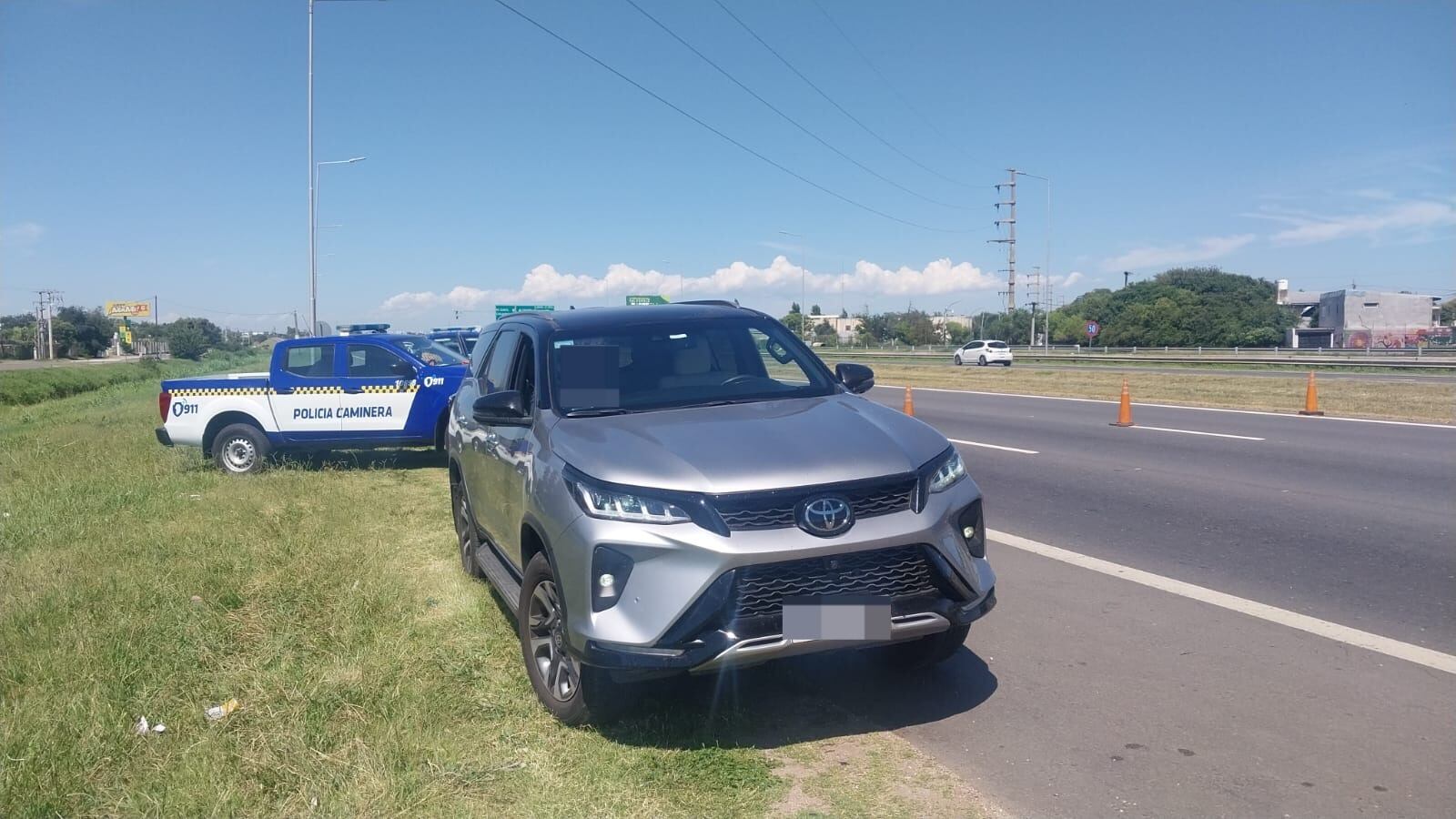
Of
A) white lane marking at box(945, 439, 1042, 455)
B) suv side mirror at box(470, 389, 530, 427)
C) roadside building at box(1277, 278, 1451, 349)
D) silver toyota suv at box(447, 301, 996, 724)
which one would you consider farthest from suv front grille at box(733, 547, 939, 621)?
roadside building at box(1277, 278, 1451, 349)

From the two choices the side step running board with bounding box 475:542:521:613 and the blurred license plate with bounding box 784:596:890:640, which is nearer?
the blurred license plate with bounding box 784:596:890:640

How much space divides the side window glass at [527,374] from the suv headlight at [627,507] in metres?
1.23

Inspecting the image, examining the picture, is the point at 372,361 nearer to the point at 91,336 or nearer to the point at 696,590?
the point at 696,590

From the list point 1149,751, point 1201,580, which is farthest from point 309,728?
point 1201,580

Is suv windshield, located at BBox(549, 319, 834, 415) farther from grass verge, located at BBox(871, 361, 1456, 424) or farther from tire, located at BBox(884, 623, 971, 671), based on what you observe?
grass verge, located at BBox(871, 361, 1456, 424)

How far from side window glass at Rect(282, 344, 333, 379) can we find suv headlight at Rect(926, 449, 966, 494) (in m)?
10.2

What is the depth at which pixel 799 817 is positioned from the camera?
361 cm

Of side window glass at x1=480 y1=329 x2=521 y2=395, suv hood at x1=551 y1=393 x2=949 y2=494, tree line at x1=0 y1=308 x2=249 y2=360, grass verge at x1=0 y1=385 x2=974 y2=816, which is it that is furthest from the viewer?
tree line at x1=0 y1=308 x2=249 y2=360

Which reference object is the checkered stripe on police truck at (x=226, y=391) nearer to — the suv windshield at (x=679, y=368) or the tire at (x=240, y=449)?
the tire at (x=240, y=449)

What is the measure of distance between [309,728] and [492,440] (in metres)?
1.94

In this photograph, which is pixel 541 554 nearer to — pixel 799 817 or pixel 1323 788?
pixel 799 817

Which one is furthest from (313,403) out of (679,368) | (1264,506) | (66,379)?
(66,379)

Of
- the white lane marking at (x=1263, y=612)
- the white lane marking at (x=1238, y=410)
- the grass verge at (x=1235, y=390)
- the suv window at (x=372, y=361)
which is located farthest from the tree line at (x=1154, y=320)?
the white lane marking at (x=1263, y=612)

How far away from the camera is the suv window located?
12.8 m
